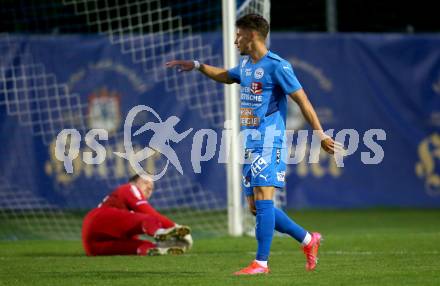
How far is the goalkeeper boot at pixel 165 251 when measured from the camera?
10469 mm

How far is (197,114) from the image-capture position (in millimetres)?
15539

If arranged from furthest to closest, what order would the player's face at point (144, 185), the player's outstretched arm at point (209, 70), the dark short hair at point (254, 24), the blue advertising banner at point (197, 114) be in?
the blue advertising banner at point (197, 114) → the player's face at point (144, 185) → the player's outstretched arm at point (209, 70) → the dark short hair at point (254, 24)

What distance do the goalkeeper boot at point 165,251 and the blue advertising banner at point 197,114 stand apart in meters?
4.03

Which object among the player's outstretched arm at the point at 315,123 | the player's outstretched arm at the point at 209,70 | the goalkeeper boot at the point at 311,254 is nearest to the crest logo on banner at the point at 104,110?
the player's outstretched arm at the point at 209,70

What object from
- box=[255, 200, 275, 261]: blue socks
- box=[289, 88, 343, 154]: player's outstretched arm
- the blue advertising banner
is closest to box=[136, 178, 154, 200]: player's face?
box=[255, 200, 275, 261]: blue socks

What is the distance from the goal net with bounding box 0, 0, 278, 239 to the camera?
14.2 m

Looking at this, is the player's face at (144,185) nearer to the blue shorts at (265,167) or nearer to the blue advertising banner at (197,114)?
the blue shorts at (265,167)

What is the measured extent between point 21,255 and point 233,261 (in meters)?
2.42

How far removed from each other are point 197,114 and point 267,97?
24.2ft

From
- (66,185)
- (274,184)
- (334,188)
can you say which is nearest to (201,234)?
(66,185)

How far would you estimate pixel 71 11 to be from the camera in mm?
16906

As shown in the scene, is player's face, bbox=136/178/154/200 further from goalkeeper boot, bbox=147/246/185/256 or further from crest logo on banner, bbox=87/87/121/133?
crest logo on banner, bbox=87/87/121/133

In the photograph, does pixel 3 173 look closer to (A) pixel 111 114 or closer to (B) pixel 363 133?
(A) pixel 111 114

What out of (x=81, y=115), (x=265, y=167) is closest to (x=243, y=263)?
(x=265, y=167)
